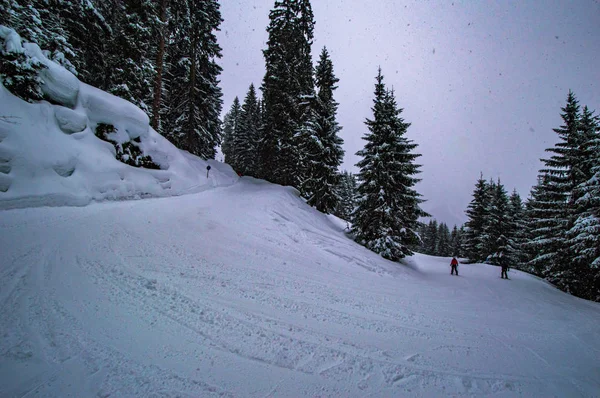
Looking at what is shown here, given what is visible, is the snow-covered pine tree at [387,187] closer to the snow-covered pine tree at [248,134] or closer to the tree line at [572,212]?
the tree line at [572,212]

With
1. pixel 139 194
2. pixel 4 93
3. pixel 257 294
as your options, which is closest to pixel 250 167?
pixel 139 194

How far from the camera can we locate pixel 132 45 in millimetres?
14836

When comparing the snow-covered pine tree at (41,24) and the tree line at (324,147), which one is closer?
the snow-covered pine tree at (41,24)

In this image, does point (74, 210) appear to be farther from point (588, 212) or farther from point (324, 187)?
point (588, 212)

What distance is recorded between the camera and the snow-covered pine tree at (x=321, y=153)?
1759 centimetres

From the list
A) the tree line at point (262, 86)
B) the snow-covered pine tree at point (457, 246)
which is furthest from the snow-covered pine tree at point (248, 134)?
the snow-covered pine tree at point (457, 246)

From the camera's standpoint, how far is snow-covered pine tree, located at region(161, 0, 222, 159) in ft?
65.1

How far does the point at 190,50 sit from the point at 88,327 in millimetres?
24314

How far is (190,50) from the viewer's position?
2094 centimetres

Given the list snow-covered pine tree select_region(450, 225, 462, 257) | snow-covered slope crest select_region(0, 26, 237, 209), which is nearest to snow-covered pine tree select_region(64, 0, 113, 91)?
snow-covered slope crest select_region(0, 26, 237, 209)

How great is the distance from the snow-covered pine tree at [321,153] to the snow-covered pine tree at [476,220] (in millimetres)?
19578

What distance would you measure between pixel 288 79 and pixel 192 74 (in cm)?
870

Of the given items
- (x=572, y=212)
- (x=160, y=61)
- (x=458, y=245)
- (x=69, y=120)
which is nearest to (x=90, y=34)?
(x=160, y=61)

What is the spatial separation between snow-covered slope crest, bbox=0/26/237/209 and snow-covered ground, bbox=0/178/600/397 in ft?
3.87
